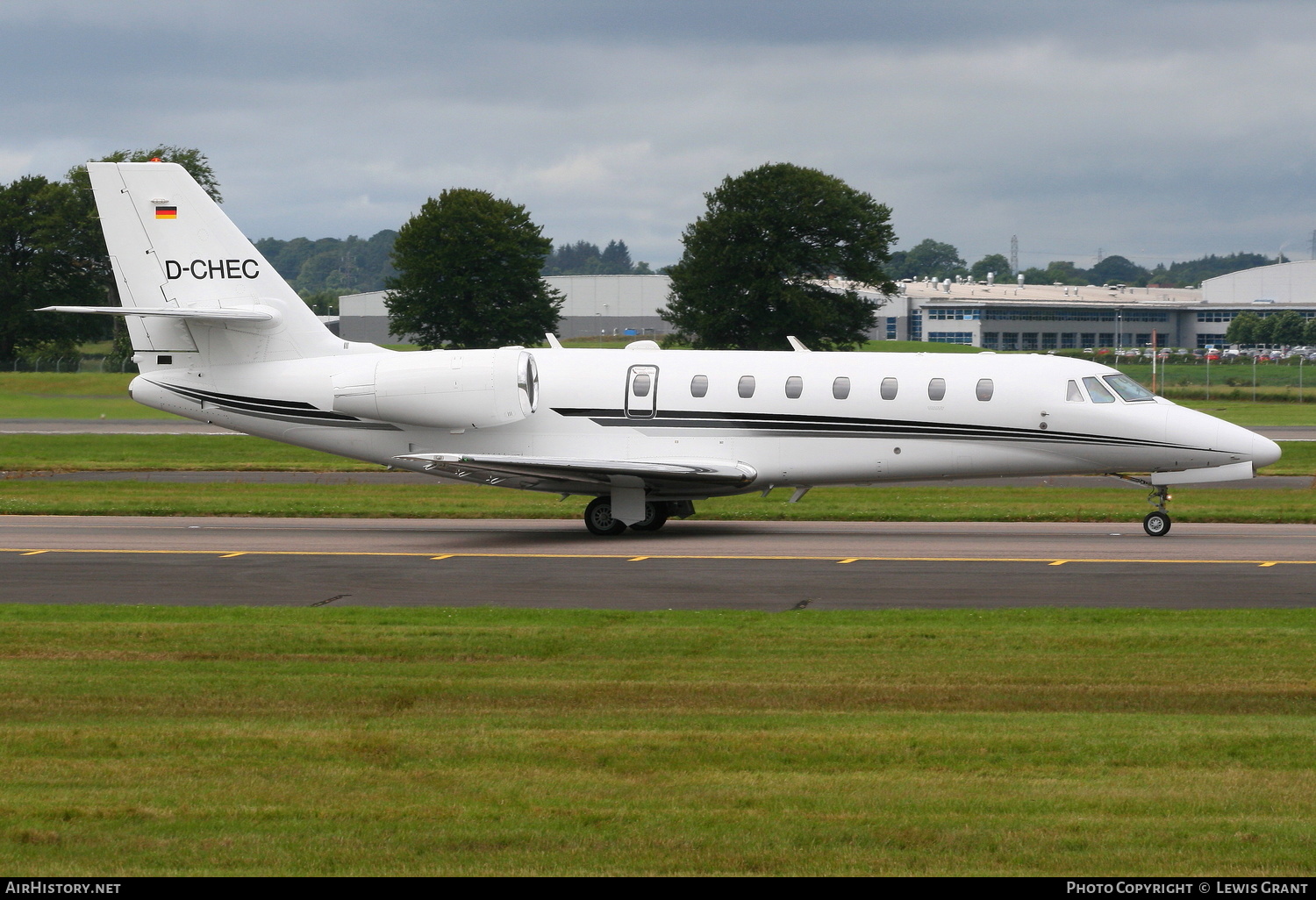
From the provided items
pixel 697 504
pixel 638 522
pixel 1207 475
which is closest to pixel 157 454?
pixel 697 504

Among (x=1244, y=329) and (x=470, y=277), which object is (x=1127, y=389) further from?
(x=1244, y=329)

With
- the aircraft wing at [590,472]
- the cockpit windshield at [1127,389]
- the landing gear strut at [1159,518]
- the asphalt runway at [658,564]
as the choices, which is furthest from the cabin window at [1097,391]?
the aircraft wing at [590,472]

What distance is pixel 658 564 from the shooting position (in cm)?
2091

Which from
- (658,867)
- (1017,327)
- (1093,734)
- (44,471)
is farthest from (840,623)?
(1017,327)

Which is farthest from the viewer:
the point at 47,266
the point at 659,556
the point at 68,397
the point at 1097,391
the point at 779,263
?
the point at 47,266

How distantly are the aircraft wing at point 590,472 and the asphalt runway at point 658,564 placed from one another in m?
0.99

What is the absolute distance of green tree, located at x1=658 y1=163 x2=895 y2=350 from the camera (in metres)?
79.3

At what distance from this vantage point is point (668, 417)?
2441 cm

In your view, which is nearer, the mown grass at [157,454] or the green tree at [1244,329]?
the mown grass at [157,454]

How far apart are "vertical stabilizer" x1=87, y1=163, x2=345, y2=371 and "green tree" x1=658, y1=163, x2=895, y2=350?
54.5 metres

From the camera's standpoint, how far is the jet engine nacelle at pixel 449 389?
80.2 feet

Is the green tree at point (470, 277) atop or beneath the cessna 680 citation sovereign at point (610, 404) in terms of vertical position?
atop

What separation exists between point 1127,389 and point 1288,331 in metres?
123

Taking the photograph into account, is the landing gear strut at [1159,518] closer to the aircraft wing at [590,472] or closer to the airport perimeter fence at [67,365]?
the aircraft wing at [590,472]
